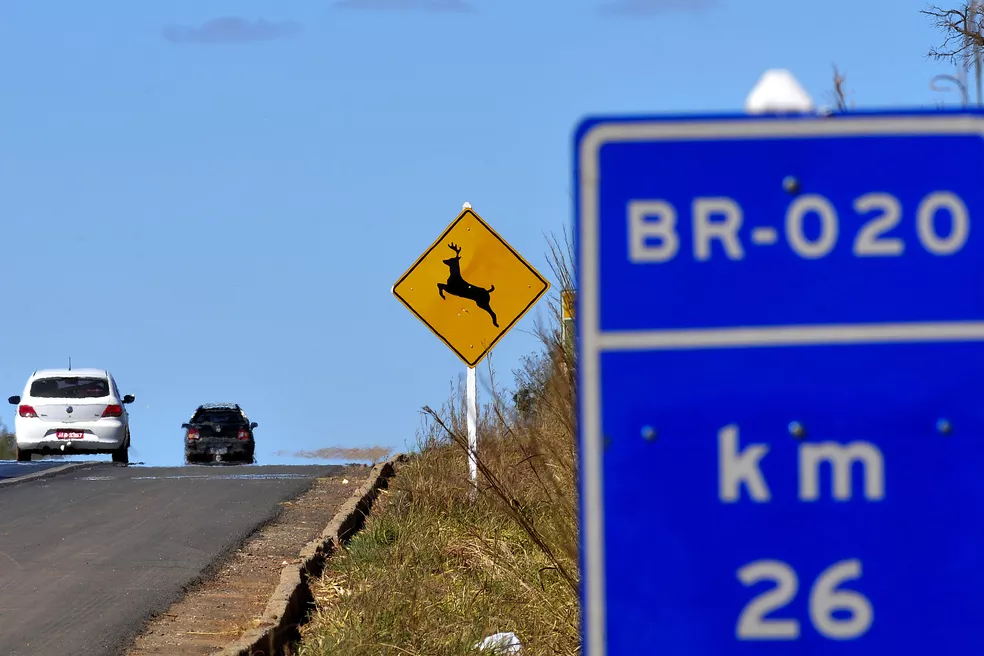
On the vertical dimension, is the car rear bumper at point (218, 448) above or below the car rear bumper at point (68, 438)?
below

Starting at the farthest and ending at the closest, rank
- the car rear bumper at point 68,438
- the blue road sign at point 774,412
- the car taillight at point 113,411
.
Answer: the car taillight at point 113,411
the car rear bumper at point 68,438
the blue road sign at point 774,412

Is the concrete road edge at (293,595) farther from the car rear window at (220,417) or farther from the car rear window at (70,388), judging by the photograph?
the car rear window at (220,417)

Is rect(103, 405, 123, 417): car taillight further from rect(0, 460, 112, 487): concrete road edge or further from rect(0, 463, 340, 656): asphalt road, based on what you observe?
rect(0, 463, 340, 656): asphalt road

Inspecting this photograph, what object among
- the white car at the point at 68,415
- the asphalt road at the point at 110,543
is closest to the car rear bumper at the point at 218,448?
the white car at the point at 68,415

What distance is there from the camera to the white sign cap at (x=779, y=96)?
7.23ft

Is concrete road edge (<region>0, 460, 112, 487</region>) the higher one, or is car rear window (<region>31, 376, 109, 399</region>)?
car rear window (<region>31, 376, 109, 399</region>)

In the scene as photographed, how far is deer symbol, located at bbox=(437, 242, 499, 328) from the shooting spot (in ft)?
44.4

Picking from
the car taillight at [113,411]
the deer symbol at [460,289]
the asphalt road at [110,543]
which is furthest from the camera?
the car taillight at [113,411]

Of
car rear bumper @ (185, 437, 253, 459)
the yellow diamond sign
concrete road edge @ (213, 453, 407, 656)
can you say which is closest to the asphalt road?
concrete road edge @ (213, 453, 407, 656)

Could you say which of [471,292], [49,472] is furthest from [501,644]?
[49,472]

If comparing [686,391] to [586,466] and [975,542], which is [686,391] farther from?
[975,542]

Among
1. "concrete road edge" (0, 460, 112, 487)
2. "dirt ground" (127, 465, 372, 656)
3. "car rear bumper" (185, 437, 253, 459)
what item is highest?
"car rear bumper" (185, 437, 253, 459)

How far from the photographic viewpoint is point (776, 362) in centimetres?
212

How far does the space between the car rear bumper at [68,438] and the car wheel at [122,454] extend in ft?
1.86
